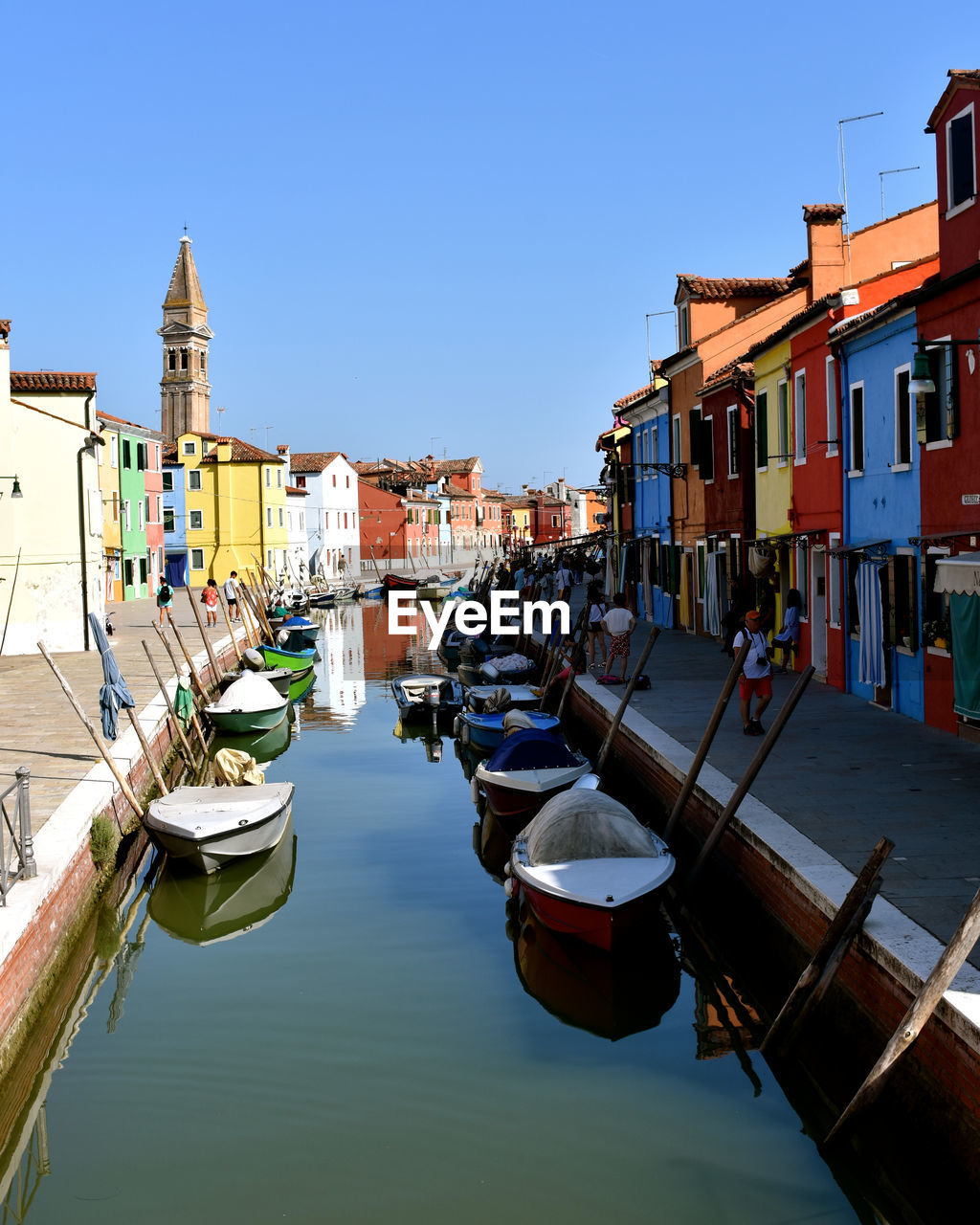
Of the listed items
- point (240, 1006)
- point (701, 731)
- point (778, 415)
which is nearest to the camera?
point (240, 1006)

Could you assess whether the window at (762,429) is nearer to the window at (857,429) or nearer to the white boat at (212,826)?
the window at (857,429)

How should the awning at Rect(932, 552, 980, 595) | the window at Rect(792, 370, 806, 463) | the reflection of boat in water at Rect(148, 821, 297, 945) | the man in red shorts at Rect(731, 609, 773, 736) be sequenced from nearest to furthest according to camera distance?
the awning at Rect(932, 552, 980, 595)
the reflection of boat in water at Rect(148, 821, 297, 945)
the man in red shorts at Rect(731, 609, 773, 736)
the window at Rect(792, 370, 806, 463)

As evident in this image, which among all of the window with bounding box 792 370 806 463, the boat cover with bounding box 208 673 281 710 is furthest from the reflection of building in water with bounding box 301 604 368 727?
the window with bounding box 792 370 806 463

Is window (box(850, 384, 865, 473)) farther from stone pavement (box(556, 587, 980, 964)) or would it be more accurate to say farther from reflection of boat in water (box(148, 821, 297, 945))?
reflection of boat in water (box(148, 821, 297, 945))

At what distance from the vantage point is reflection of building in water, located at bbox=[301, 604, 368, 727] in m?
26.7

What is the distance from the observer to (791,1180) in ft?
22.6

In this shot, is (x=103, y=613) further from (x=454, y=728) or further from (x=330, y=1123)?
(x=330, y=1123)

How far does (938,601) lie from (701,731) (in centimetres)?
318

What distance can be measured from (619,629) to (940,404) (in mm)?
7807

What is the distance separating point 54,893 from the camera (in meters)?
9.73

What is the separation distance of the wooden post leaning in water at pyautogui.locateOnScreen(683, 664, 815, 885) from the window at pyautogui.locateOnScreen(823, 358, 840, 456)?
793cm

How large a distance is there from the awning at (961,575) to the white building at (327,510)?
6135cm

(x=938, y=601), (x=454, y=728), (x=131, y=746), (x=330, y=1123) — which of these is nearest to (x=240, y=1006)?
(x=330, y=1123)
